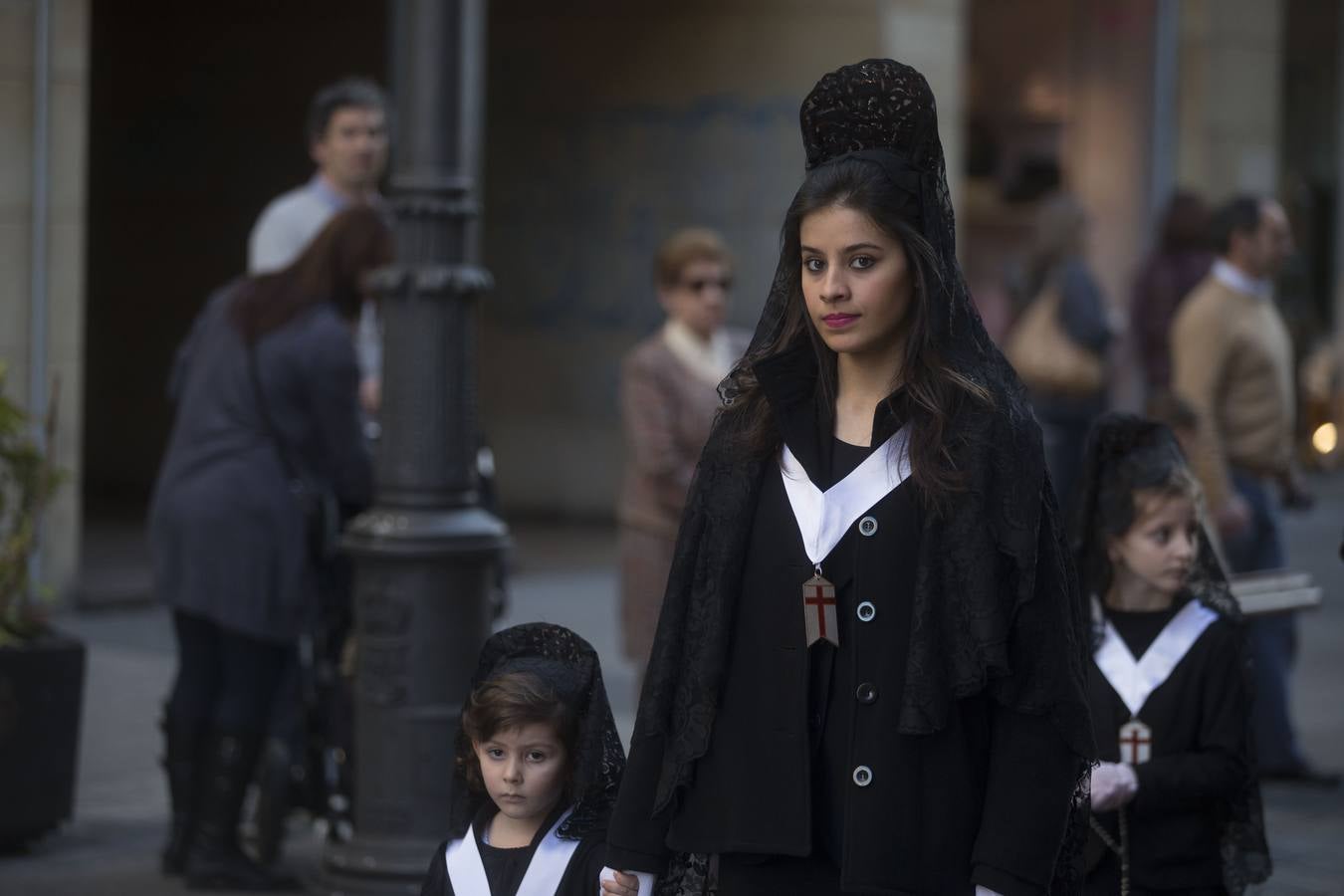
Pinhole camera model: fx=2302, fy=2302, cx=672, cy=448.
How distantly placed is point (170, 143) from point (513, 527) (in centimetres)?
339

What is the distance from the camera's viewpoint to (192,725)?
6090 millimetres

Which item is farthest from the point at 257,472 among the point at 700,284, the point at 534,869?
the point at 534,869

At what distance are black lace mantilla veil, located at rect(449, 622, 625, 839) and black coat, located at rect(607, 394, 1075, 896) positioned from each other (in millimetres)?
614

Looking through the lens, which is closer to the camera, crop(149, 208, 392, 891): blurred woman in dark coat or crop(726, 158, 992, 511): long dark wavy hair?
crop(726, 158, 992, 511): long dark wavy hair

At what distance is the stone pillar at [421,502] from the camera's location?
561cm

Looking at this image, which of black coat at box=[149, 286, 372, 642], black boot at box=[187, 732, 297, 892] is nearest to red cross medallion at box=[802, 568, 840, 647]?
black coat at box=[149, 286, 372, 642]

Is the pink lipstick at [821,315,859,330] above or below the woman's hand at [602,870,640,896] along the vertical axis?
above

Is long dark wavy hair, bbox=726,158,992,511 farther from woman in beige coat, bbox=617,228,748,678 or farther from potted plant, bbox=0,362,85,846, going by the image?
woman in beige coat, bbox=617,228,748,678

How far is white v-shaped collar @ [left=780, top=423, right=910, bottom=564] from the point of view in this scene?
3.04m

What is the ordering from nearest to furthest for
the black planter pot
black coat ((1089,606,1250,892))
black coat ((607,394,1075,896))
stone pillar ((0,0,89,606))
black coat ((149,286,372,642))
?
black coat ((607,394,1075,896)) < black coat ((1089,606,1250,892)) < black coat ((149,286,372,642)) < the black planter pot < stone pillar ((0,0,89,606))

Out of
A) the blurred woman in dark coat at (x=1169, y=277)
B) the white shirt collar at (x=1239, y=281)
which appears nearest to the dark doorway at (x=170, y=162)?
the blurred woman in dark coat at (x=1169, y=277)

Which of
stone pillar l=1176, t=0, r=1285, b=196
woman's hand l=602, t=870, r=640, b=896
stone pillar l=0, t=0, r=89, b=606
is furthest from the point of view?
stone pillar l=1176, t=0, r=1285, b=196

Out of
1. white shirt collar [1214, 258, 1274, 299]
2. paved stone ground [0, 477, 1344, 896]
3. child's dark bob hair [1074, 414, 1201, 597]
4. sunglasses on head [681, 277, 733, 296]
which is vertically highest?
white shirt collar [1214, 258, 1274, 299]

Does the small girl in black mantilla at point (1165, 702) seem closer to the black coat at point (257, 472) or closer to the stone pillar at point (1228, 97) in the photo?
the black coat at point (257, 472)
